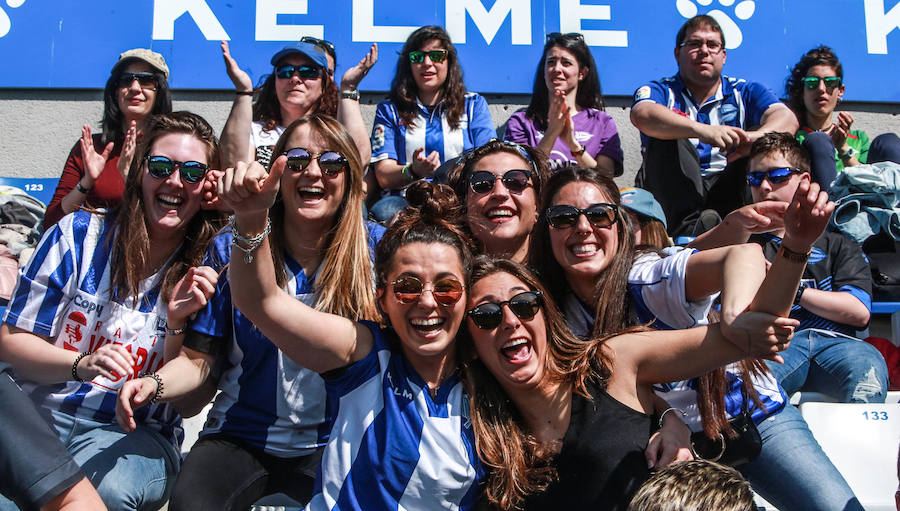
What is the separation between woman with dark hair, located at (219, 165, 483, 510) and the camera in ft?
6.73

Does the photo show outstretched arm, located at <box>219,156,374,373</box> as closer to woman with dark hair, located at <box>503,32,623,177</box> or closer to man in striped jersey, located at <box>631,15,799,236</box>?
man in striped jersey, located at <box>631,15,799,236</box>

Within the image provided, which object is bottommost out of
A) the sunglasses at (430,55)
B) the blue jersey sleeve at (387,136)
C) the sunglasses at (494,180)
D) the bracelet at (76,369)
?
the bracelet at (76,369)

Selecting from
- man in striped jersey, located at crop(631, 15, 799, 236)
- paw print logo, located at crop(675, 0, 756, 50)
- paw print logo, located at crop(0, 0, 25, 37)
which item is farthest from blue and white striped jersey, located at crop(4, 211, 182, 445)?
paw print logo, located at crop(675, 0, 756, 50)

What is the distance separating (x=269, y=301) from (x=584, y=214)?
1154 millimetres

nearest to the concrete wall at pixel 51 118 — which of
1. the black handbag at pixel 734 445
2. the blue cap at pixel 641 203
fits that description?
the blue cap at pixel 641 203

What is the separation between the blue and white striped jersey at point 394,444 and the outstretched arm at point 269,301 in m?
0.09

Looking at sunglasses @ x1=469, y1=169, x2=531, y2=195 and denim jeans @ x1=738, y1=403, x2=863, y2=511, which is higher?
sunglasses @ x1=469, y1=169, x2=531, y2=195

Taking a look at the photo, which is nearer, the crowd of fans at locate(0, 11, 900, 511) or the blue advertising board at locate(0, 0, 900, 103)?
the crowd of fans at locate(0, 11, 900, 511)

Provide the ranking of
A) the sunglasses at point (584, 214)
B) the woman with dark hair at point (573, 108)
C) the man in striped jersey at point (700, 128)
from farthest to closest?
1. the woman with dark hair at point (573, 108)
2. the man in striped jersey at point (700, 128)
3. the sunglasses at point (584, 214)

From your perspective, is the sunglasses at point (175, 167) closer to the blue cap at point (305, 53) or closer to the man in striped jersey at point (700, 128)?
the blue cap at point (305, 53)

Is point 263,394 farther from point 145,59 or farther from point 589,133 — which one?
point 589,133

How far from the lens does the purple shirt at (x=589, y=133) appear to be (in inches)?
183

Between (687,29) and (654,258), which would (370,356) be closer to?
(654,258)

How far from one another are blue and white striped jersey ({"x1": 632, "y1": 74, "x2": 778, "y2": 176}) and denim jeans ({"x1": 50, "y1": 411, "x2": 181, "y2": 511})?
3.32 metres
